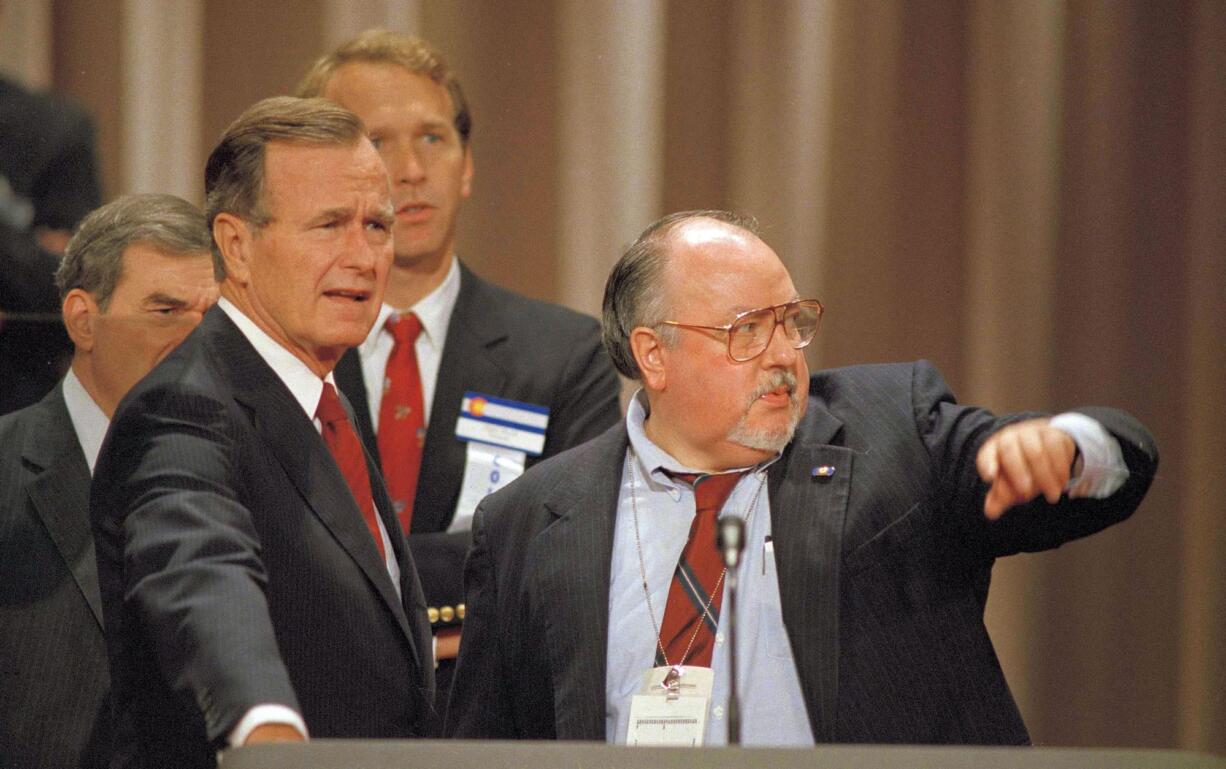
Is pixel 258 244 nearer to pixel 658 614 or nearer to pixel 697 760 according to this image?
pixel 658 614

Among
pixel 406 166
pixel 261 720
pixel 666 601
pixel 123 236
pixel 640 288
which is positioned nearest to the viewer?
pixel 261 720

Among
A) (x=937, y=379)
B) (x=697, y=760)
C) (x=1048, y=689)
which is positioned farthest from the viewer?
(x=1048, y=689)

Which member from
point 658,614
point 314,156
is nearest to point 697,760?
point 658,614

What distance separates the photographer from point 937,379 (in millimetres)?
2602

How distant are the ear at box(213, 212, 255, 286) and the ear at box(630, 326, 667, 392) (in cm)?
71

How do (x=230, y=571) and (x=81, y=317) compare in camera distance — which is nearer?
(x=230, y=571)

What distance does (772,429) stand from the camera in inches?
100

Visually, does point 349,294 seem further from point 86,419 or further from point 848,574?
point 848,574

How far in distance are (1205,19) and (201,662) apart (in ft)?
11.0

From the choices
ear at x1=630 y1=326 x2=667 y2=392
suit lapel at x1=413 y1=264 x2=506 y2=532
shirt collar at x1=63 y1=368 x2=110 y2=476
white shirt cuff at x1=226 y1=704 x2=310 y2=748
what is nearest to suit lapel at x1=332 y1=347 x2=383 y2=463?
suit lapel at x1=413 y1=264 x2=506 y2=532

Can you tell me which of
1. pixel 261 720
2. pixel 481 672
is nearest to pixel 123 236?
pixel 481 672

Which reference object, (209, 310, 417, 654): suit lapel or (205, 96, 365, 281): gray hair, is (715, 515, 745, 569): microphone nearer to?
(209, 310, 417, 654): suit lapel

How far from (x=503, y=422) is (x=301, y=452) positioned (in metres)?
0.91

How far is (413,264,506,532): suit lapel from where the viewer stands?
3131 mm
